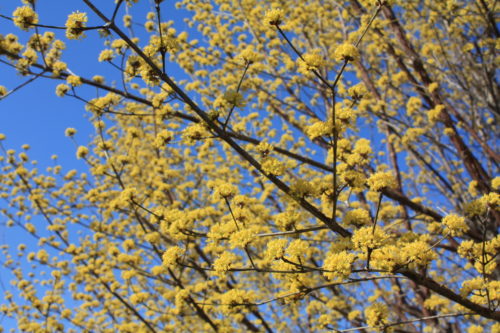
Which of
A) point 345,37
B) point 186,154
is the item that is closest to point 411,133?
point 345,37

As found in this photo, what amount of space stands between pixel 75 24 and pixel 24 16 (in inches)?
21.9

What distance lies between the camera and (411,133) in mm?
6156

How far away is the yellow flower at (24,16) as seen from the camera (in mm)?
2843

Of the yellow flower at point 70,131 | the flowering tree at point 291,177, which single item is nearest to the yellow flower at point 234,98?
the flowering tree at point 291,177

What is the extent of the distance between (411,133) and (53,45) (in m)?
5.18

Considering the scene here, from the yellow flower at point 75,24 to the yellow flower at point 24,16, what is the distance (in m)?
0.43

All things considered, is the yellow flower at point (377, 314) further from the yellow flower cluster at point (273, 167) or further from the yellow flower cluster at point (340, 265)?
the yellow flower cluster at point (273, 167)

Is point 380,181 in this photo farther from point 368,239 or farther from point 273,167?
point 273,167

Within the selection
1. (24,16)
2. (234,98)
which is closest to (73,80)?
(24,16)

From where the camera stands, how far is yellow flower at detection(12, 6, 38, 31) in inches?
112

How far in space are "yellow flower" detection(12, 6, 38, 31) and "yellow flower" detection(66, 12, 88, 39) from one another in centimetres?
43

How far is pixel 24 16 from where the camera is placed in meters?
2.88

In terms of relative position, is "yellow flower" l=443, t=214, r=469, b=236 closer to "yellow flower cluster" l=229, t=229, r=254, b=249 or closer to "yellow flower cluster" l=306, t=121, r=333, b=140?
"yellow flower cluster" l=306, t=121, r=333, b=140

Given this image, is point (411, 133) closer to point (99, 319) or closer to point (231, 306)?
point (231, 306)
